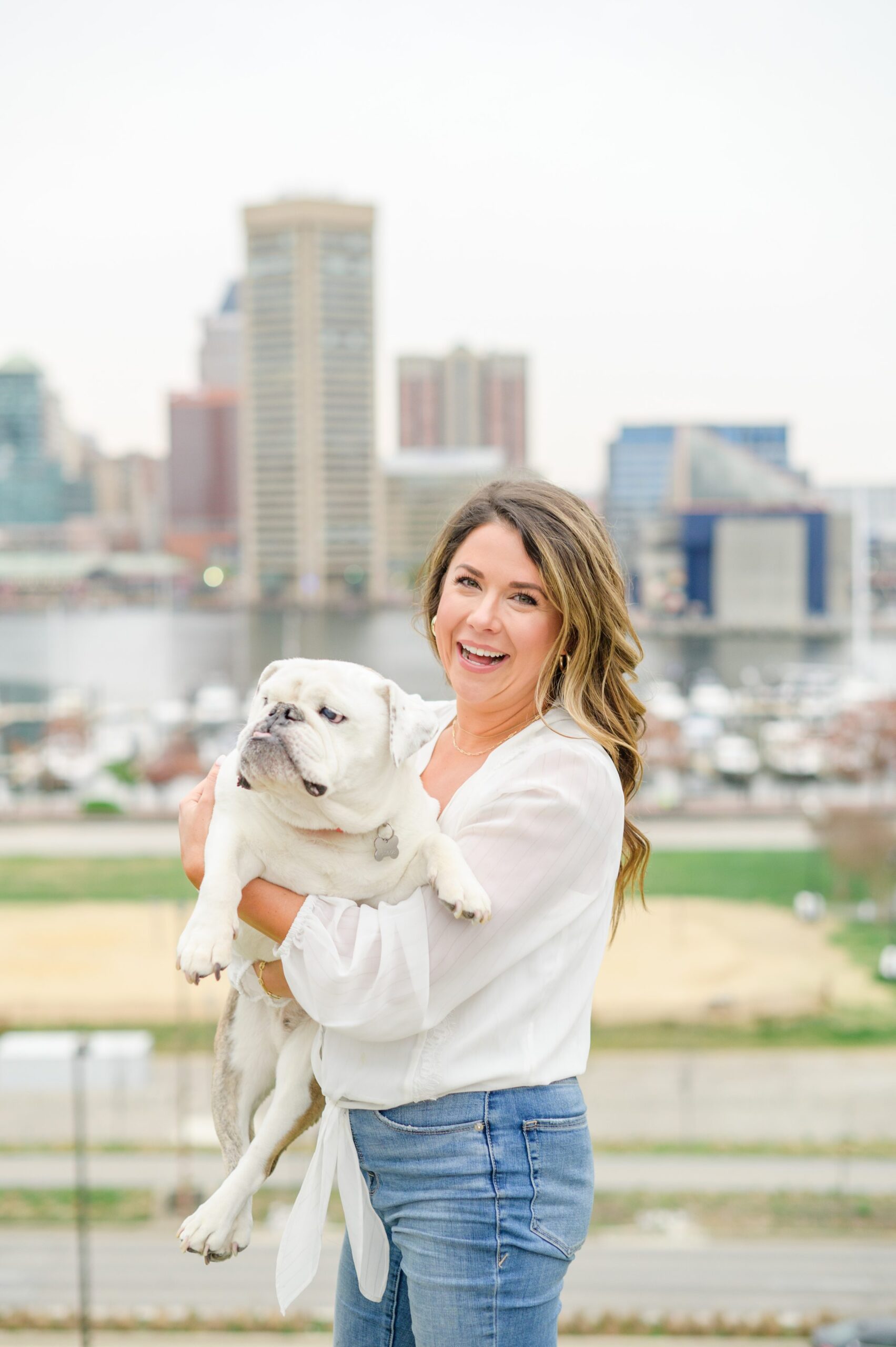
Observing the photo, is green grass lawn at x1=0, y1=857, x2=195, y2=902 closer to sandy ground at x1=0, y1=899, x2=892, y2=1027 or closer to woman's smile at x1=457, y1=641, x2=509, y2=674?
sandy ground at x1=0, y1=899, x2=892, y2=1027

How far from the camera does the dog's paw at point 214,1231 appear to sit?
6.05 feet

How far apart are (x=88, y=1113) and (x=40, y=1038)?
1.32 meters

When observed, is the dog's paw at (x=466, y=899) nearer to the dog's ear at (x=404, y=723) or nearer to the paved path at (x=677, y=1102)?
the dog's ear at (x=404, y=723)

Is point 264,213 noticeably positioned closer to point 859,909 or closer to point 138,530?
point 138,530

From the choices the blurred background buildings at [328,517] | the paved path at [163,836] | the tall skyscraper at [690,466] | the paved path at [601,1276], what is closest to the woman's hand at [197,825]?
the paved path at [601,1276]

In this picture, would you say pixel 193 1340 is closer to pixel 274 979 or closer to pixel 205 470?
pixel 274 979

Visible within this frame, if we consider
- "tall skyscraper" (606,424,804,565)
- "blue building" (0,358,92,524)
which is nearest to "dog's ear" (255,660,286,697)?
"tall skyscraper" (606,424,804,565)

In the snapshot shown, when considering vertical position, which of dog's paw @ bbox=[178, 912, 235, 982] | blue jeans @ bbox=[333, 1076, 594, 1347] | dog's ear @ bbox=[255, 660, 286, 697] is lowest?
blue jeans @ bbox=[333, 1076, 594, 1347]

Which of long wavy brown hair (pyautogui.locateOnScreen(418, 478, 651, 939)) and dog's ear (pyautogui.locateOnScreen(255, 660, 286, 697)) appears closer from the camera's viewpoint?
long wavy brown hair (pyautogui.locateOnScreen(418, 478, 651, 939))

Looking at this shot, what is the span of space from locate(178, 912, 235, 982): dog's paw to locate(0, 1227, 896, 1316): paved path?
10402 millimetres

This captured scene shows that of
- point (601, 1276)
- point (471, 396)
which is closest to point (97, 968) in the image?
point (601, 1276)

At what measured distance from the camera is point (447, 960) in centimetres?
160

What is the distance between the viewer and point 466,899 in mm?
1600

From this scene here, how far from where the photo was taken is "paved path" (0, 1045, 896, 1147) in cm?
1312
